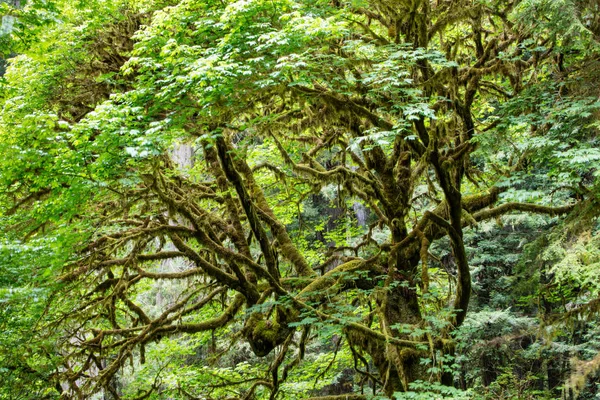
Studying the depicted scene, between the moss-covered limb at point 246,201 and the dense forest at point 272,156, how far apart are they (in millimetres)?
29

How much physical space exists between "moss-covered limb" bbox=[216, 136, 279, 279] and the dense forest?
29 mm

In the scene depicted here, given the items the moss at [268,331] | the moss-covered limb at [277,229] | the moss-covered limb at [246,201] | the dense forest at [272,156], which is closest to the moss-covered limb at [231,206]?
the dense forest at [272,156]

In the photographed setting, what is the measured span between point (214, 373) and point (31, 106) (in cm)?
443

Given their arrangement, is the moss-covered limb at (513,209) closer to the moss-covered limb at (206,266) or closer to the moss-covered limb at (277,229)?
the moss-covered limb at (277,229)

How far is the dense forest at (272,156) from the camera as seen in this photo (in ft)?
15.4

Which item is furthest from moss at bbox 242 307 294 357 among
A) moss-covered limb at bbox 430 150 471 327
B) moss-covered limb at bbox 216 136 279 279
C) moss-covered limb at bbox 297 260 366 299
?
moss-covered limb at bbox 430 150 471 327

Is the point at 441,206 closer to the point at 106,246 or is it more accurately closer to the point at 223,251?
the point at 223,251

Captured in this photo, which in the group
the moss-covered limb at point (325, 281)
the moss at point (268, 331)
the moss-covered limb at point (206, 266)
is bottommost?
the moss at point (268, 331)

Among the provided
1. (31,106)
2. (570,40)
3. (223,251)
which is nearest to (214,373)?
(223,251)

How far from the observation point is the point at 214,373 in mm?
7430

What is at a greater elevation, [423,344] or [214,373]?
[423,344]

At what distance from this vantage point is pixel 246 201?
601 centimetres

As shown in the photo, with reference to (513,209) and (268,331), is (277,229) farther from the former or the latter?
(513,209)

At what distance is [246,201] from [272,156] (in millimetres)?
2771
